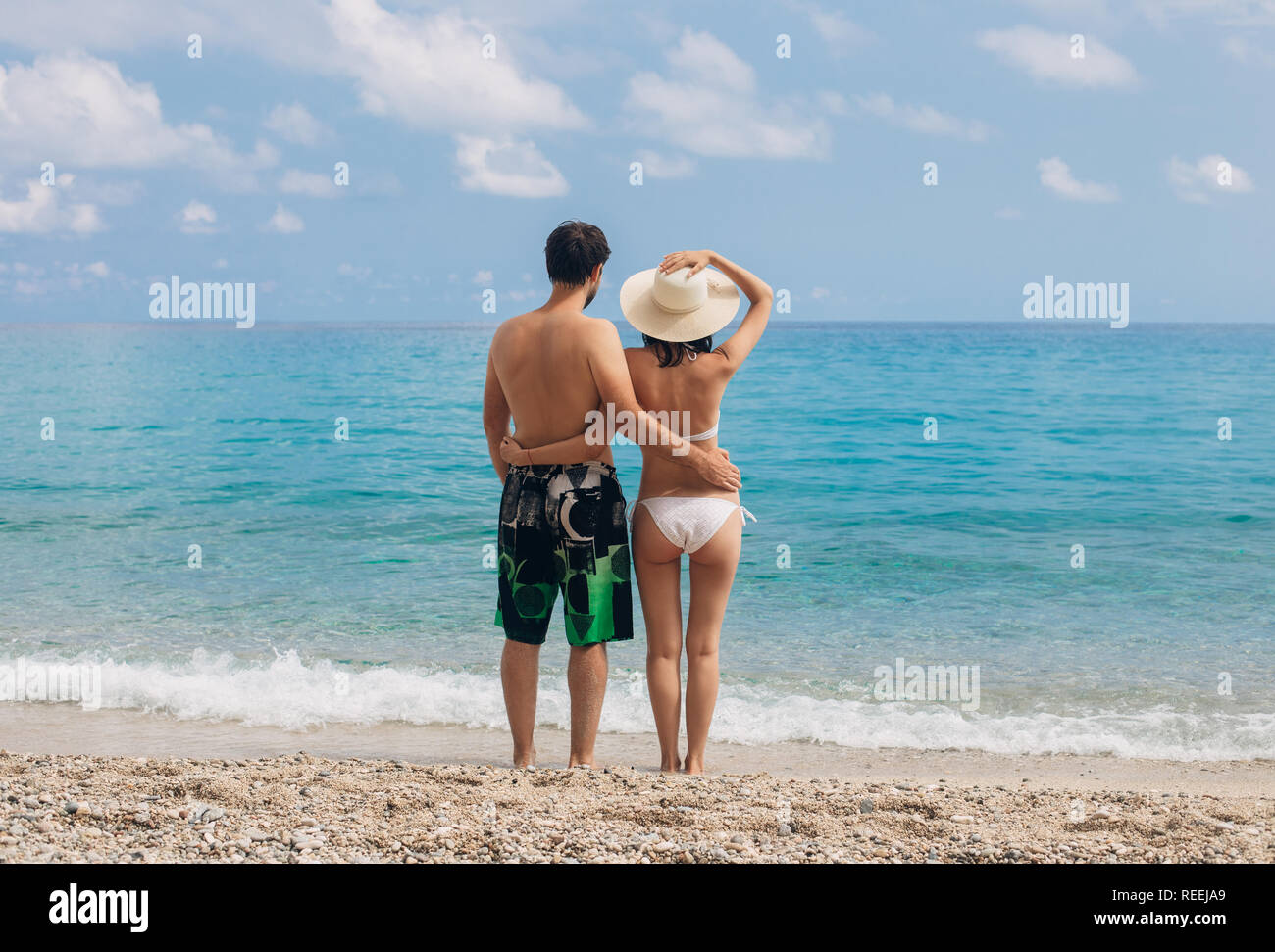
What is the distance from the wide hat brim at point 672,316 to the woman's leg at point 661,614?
2.09 ft

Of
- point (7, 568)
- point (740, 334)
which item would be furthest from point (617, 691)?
point (7, 568)

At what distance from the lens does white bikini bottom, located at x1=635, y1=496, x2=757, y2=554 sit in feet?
12.0

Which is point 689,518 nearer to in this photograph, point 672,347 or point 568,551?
point 568,551

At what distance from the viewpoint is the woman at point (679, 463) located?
11.8ft

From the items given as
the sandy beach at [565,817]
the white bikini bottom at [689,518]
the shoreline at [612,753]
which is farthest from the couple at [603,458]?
the shoreline at [612,753]

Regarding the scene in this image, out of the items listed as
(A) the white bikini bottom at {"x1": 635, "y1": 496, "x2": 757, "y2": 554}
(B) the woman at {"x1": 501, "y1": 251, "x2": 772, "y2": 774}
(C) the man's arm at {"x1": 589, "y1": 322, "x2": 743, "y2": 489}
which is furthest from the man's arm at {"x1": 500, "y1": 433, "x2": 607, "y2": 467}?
(A) the white bikini bottom at {"x1": 635, "y1": 496, "x2": 757, "y2": 554}

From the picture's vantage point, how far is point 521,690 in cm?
380

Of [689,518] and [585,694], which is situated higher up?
[689,518]

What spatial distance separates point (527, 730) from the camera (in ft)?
12.7

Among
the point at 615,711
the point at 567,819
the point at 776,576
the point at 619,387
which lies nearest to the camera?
the point at 567,819

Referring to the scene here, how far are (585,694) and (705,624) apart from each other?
19.9 inches

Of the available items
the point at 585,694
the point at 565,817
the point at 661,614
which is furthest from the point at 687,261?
the point at 565,817
